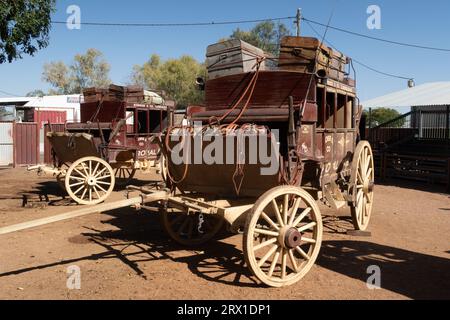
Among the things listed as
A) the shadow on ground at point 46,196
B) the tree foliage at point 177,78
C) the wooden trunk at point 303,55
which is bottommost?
the shadow on ground at point 46,196

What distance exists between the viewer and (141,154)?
11508mm

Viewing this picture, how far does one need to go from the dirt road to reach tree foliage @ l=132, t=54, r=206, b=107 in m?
39.7

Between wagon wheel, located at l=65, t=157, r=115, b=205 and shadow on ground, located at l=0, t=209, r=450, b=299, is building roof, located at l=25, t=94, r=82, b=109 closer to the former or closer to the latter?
wagon wheel, located at l=65, t=157, r=115, b=205

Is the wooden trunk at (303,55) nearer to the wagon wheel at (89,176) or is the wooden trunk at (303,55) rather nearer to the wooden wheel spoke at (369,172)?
the wooden wheel spoke at (369,172)

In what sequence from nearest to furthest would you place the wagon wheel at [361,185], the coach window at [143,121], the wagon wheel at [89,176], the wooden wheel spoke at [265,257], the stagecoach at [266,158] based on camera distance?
the wooden wheel spoke at [265,257] → the stagecoach at [266,158] → the wagon wheel at [361,185] → the wagon wheel at [89,176] → the coach window at [143,121]

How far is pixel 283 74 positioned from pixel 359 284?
2721mm

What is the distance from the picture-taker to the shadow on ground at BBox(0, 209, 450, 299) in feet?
16.7

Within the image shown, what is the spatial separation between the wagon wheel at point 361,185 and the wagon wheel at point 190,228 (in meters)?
2.09

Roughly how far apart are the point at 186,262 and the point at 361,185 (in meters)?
3.26

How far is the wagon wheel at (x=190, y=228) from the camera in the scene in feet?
21.2

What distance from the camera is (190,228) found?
6.66 meters

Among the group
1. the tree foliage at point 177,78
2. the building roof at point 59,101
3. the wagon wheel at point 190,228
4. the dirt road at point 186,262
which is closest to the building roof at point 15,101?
the building roof at point 59,101

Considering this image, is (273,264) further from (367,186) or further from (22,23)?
(22,23)
